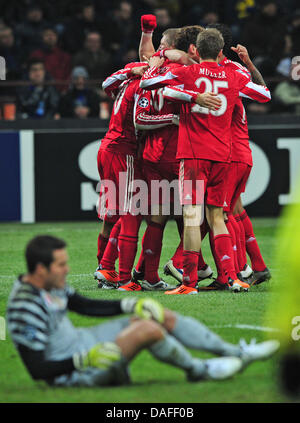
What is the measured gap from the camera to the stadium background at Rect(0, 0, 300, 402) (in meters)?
10.4

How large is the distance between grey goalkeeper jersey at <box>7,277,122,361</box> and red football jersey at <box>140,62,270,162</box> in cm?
289

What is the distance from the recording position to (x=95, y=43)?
51.4 feet

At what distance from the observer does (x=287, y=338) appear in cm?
451

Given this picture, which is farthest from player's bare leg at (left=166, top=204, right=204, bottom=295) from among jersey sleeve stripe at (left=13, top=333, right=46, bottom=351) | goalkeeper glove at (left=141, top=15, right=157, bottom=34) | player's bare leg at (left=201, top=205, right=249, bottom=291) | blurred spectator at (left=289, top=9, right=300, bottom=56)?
blurred spectator at (left=289, top=9, right=300, bottom=56)

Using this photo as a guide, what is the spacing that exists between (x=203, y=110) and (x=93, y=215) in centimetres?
613

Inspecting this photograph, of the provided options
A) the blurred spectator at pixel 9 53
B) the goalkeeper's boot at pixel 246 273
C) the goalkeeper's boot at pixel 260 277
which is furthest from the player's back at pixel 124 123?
the blurred spectator at pixel 9 53

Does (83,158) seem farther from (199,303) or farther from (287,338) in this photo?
(287,338)

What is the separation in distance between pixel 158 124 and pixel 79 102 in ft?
21.0

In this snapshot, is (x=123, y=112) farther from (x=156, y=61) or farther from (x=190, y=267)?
(x=190, y=267)

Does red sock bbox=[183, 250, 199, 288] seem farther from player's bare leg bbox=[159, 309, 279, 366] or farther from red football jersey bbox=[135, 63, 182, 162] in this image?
player's bare leg bbox=[159, 309, 279, 366]

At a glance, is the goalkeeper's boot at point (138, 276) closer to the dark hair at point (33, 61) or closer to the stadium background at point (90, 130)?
the stadium background at point (90, 130)

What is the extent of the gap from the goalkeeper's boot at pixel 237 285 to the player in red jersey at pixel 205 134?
0.12m


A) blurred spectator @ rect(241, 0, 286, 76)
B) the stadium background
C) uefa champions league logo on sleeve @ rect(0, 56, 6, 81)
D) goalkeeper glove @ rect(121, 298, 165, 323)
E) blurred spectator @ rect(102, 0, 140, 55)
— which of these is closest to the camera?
goalkeeper glove @ rect(121, 298, 165, 323)

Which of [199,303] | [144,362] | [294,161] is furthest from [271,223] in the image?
[144,362]
